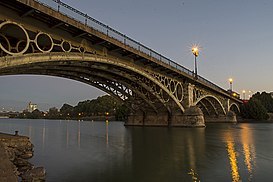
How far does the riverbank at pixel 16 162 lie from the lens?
7043 millimetres

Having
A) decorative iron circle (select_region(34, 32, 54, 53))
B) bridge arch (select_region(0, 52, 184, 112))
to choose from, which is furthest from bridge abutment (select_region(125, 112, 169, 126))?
decorative iron circle (select_region(34, 32, 54, 53))

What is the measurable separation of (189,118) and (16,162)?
3756 cm

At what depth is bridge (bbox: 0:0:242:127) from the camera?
54.3 ft

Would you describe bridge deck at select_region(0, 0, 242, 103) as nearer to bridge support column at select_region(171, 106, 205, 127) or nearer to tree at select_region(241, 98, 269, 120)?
bridge support column at select_region(171, 106, 205, 127)

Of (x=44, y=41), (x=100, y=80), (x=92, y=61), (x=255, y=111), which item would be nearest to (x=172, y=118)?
(x=100, y=80)

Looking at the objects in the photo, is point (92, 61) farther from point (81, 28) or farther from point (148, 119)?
point (148, 119)

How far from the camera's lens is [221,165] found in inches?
493

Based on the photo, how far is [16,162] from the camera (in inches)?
474

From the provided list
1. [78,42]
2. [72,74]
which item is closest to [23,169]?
[78,42]

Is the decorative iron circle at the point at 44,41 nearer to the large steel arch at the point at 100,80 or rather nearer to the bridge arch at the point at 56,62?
the bridge arch at the point at 56,62

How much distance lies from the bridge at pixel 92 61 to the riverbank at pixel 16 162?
5014 mm

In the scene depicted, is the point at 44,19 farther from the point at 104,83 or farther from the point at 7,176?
the point at 104,83

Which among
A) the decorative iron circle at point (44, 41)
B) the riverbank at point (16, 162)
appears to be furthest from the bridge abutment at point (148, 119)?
the riverbank at point (16, 162)

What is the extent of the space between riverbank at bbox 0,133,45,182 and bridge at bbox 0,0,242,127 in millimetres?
5014
